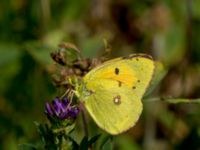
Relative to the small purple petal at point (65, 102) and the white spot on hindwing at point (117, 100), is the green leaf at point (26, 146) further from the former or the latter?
the white spot on hindwing at point (117, 100)

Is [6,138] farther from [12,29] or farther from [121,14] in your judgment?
[121,14]

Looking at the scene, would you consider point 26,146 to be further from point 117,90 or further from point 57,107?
point 117,90

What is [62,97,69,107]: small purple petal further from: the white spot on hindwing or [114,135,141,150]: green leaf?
[114,135,141,150]: green leaf

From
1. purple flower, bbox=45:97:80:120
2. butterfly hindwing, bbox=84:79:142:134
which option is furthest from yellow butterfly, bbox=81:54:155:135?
purple flower, bbox=45:97:80:120

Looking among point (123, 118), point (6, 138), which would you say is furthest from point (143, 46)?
point (123, 118)

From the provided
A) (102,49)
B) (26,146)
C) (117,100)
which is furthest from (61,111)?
(102,49)
